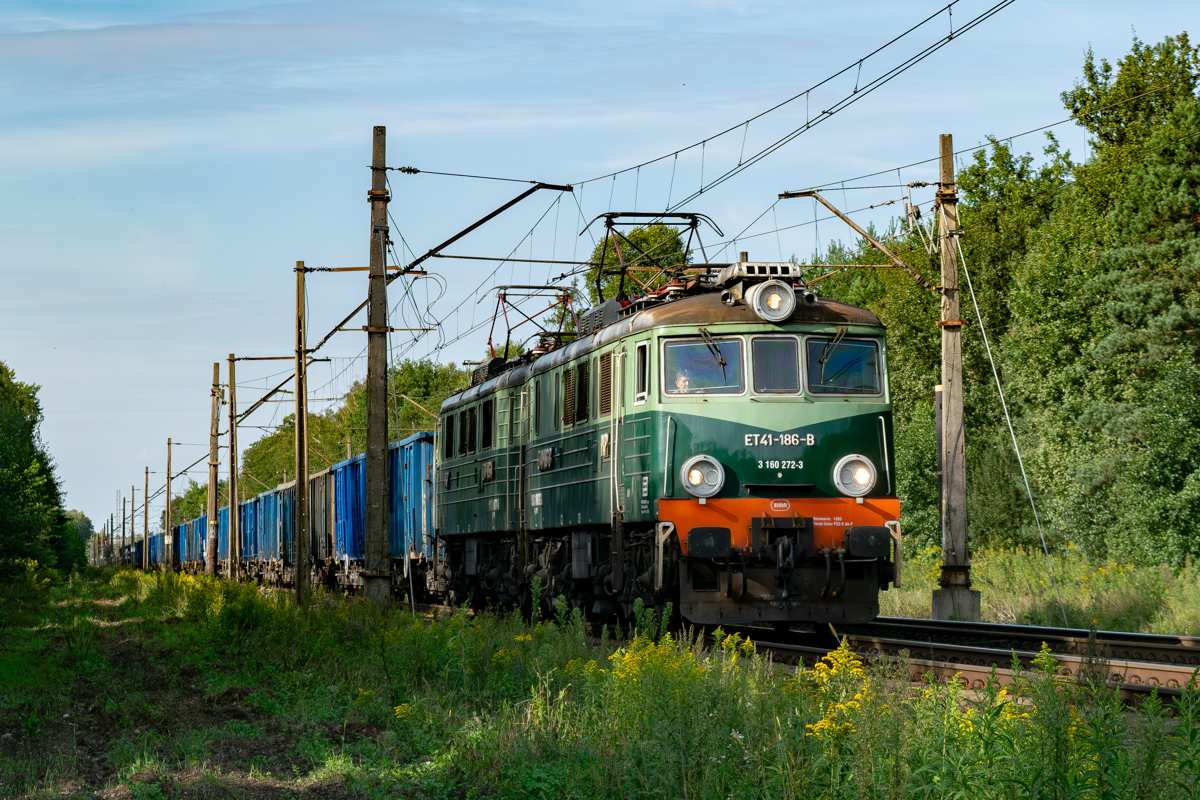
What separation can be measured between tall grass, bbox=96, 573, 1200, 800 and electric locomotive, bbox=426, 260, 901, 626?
3.76 feet

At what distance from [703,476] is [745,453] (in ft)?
1.78

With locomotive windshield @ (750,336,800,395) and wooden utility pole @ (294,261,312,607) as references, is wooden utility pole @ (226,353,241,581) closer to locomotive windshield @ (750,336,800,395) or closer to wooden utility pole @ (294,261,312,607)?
wooden utility pole @ (294,261,312,607)

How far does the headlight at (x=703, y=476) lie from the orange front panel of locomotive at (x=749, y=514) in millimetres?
106

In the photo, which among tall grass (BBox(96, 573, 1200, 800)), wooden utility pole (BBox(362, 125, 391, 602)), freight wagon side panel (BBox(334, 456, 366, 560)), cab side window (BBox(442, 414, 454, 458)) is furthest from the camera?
freight wagon side panel (BBox(334, 456, 366, 560))

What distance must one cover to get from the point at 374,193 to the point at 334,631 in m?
6.72

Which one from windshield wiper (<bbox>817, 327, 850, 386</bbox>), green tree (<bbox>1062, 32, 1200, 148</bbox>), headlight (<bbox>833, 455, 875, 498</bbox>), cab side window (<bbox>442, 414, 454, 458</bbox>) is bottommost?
headlight (<bbox>833, 455, 875, 498</bbox>)

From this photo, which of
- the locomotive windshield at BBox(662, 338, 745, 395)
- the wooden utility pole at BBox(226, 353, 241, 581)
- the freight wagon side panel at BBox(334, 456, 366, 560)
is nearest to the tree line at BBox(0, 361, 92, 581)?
the wooden utility pole at BBox(226, 353, 241, 581)

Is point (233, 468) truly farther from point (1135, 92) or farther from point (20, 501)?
point (1135, 92)

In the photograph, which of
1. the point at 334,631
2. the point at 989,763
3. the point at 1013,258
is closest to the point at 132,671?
the point at 334,631

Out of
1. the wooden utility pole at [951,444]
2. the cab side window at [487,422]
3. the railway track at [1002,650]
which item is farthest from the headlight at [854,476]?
the cab side window at [487,422]

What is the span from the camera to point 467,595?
22.9 metres

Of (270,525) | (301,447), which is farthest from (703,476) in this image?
(270,525)

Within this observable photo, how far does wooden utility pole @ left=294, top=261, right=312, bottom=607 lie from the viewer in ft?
73.4

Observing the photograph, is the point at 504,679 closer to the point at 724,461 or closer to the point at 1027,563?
the point at 724,461
